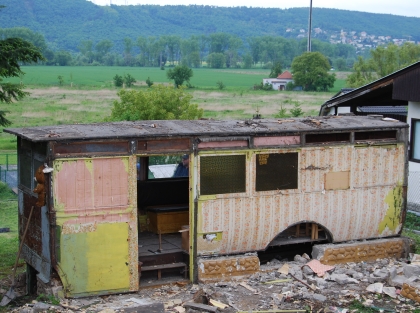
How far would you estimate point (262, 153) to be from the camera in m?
11.1

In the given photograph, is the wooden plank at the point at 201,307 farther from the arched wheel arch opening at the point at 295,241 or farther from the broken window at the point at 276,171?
the broken window at the point at 276,171

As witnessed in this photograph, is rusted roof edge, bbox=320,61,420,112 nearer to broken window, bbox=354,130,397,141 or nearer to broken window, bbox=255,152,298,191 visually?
broken window, bbox=354,130,397,141

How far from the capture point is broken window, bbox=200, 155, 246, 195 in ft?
35.3

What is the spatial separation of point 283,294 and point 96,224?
3.10 metres

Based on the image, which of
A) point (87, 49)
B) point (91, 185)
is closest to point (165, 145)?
point (91, 185)

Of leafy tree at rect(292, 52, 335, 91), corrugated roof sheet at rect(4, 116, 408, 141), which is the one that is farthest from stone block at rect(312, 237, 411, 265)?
leafy tree at rect(292, 52, 335, 91)

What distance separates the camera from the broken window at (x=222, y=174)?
35.3 feet

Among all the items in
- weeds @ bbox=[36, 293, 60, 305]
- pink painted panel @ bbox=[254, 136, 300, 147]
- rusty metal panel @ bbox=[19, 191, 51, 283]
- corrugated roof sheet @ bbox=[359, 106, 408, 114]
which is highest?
pink painted panel @ bbox=[254, 136, 300, 147]

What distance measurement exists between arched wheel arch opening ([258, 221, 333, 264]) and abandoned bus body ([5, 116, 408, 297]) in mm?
41

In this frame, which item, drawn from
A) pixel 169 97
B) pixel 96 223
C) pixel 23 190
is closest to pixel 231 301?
pixel 96 223

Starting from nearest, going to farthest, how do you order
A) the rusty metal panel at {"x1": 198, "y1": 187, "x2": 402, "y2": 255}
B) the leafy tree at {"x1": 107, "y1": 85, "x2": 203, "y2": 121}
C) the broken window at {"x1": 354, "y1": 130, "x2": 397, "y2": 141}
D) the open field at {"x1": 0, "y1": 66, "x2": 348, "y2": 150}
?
the rusty metal panel at {"x1": 198, "y1": 187, "x2": 402, "y2": 255}
the broken window at {"x1": 354, "y1": 130, "x2": 397, "y2": 141}
the leafy tree at {"x1": 107, "y1": 85, "x2": 203, "y2": 121}
the open field at {"x1": 0, "y1": 66, "x2": 348, "y2": 150}

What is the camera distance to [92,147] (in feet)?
32.6

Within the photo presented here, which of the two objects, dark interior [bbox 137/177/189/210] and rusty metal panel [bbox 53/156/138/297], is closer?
rusty metal panel [bbox 53/156/138/297]

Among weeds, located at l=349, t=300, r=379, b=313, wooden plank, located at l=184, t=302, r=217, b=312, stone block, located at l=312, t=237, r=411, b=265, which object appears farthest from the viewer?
stone block, located at l=312, t=237, r=411, b=265
